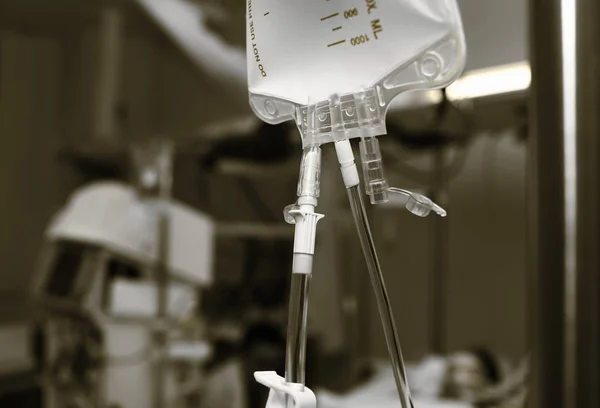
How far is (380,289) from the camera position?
34 cm

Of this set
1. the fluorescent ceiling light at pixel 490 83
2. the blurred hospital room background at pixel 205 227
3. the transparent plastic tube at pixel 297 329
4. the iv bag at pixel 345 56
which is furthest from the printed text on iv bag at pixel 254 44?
the fluorescent ceiling light at pixel 490 83

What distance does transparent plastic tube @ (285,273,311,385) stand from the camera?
1.07 ft

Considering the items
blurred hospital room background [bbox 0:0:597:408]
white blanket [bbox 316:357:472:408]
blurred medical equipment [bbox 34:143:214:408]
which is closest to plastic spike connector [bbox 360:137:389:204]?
blurred hospital room background [bbox 0:0:597:408]

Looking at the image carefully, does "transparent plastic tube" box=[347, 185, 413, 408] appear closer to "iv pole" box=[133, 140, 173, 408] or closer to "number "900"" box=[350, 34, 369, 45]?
"number "900"" box=[350, 34, 369, 45]

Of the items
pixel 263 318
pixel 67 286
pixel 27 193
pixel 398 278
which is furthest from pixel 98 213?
pixel 398 278

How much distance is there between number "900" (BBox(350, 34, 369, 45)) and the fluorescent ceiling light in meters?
0.77

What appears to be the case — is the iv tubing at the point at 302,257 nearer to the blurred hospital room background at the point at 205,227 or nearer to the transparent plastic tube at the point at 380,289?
the transparent plastic tube at the point at 380,289

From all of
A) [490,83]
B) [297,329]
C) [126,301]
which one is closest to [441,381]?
[490,83]

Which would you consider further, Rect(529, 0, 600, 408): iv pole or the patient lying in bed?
the patient lying in bed

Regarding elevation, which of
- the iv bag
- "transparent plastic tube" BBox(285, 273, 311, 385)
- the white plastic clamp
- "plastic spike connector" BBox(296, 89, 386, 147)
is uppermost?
the iv bag

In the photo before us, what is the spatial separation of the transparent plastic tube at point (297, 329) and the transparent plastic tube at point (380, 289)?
0.14 ft

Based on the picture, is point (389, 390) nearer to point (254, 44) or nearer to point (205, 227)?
point (205, 227)

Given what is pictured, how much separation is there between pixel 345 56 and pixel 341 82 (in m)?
0.01

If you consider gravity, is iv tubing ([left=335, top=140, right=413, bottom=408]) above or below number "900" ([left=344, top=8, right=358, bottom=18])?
below
